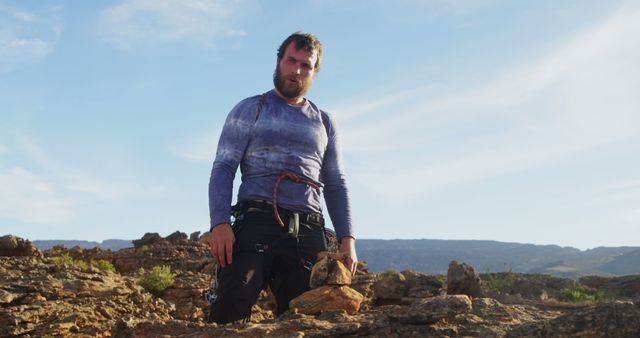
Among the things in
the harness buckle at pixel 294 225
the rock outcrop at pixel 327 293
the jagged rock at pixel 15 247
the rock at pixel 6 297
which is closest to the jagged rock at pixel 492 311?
the rock outcrop at pixel 327 293

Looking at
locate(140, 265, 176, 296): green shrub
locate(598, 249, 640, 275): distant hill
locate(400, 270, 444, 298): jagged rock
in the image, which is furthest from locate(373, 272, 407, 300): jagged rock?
locate(598, 249, 640, 275): distant hill

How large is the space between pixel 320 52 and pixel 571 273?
482 ft

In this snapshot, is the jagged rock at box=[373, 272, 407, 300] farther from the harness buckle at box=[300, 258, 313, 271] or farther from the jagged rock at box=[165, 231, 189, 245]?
the jagged rock at box=[165, 231, 189, 245]

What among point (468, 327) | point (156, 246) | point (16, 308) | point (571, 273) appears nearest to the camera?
point (468, 327)

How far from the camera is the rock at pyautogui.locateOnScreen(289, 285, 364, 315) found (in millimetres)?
4052

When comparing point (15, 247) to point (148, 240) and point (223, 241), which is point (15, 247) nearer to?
point (148, 240)

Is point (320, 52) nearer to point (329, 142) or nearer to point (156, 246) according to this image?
point (329, 142)

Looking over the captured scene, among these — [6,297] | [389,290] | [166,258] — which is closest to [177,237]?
[166,258]

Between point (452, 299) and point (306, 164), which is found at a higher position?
point (306, 164)

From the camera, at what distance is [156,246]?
22781 mm

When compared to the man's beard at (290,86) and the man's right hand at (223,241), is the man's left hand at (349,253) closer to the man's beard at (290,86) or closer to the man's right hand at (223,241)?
the man's right hand at (223,241)

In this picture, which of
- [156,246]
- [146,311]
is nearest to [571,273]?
[156,246]

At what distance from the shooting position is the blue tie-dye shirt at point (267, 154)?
14.7ft

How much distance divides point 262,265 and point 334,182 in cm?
117
